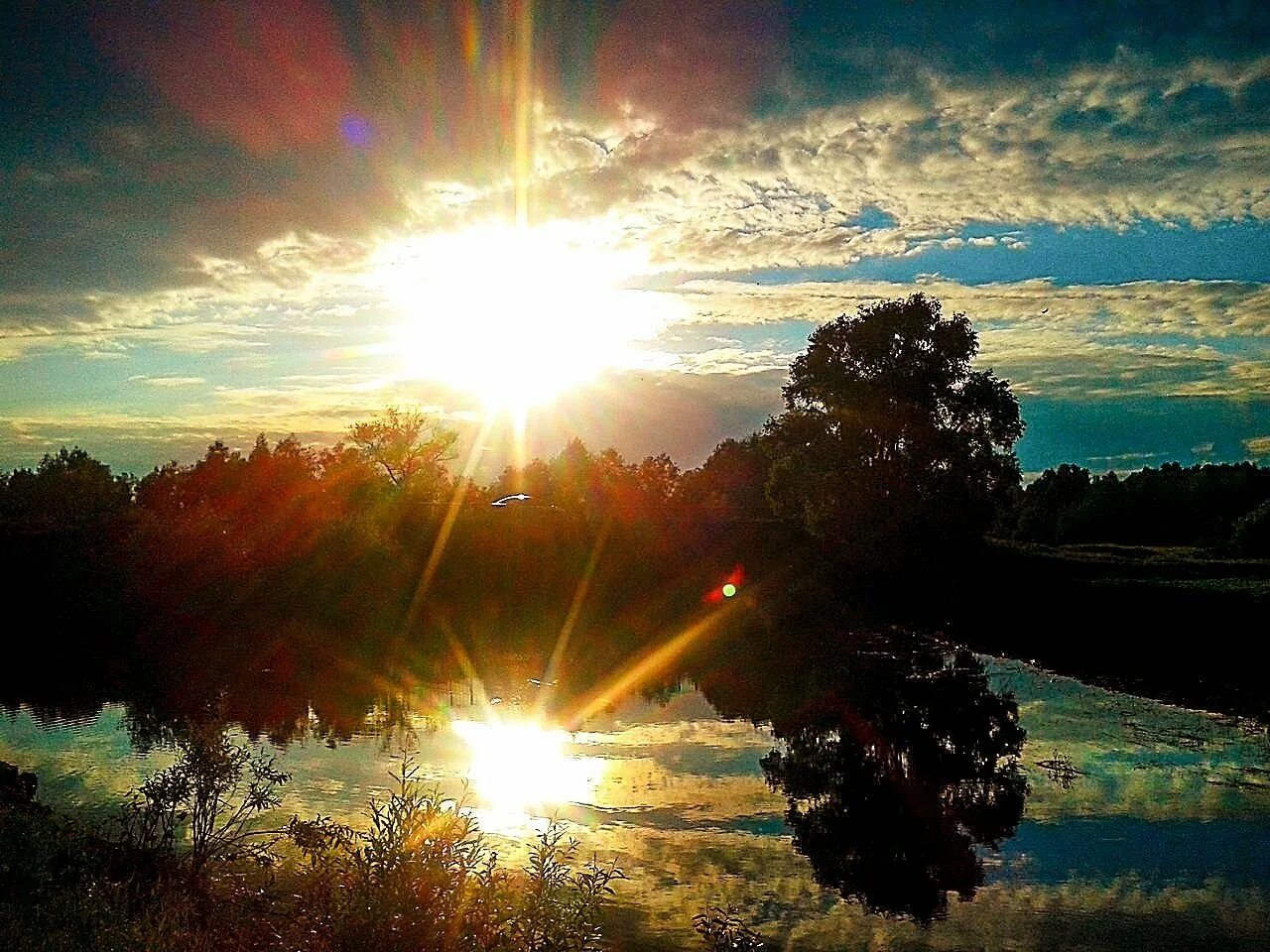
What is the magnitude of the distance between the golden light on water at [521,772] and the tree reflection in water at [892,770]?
3730 mm

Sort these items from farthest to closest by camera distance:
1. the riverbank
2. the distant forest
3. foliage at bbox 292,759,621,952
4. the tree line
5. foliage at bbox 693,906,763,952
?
the tree line → the distant forest → the riverbank → foliage at bbox 693,906,763,952 → foliage at bbox 292,759,621,952

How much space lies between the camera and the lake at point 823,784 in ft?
44.7

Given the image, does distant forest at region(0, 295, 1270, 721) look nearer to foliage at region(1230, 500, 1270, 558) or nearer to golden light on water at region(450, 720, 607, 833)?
foliage at region(1230, 500, 1270, 558)

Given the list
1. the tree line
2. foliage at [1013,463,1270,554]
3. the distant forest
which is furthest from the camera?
foliage at [1013,463,1270,554]

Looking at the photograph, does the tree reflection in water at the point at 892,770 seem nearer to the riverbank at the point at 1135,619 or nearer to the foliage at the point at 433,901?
the riverbank at the point at 1135,619

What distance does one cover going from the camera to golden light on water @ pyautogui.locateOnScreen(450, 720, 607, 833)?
17688 mm

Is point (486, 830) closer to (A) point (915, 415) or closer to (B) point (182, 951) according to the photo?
(B) point (182, 951)

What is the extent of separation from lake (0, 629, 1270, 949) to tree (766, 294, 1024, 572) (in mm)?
21233

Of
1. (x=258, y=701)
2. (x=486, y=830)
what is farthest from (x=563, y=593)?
(x=486, y=830)

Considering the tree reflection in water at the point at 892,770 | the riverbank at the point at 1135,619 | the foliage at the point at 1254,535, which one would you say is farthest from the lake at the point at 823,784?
the foliage at the point at 1254,535

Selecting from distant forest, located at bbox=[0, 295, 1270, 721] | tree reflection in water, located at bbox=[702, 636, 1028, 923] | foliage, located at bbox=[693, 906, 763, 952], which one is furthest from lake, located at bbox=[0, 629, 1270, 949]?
distant forest, located at bbox=[0, 295, 1270, 721]

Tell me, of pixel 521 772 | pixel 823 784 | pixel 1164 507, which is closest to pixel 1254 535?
pixel 1164 507

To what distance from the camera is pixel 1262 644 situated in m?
33.9

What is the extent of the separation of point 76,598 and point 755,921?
148 feet
